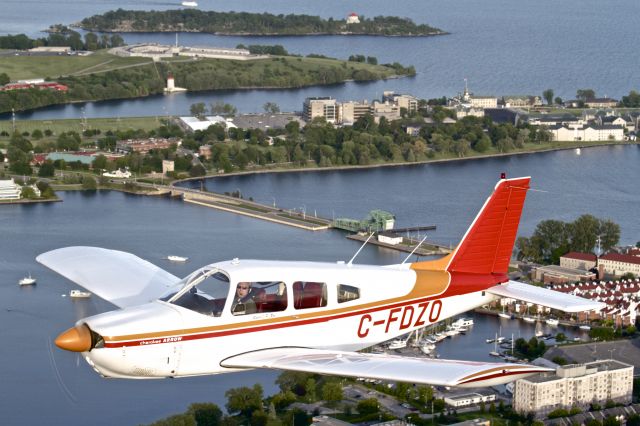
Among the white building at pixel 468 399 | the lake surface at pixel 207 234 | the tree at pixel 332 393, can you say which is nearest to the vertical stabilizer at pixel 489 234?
the lake surface at pixel 207 234

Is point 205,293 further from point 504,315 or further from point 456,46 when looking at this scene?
point 456,46

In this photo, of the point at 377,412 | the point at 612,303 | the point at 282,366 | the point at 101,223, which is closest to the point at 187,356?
the point at 282,366

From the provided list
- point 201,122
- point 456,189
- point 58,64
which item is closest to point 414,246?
point 456,189

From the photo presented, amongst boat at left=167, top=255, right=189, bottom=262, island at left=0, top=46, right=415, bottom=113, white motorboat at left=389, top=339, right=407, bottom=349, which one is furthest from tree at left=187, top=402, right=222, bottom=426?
island at left=0, top=46, right=415, bottom=113

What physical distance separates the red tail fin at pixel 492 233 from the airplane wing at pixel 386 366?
1403 millimetres

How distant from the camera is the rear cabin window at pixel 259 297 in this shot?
932 centimetres

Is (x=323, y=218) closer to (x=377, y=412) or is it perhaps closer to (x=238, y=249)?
(x=238, y=249)

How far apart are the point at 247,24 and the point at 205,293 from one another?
59917 millimetres

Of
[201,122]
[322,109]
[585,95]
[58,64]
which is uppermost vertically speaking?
[58,64]

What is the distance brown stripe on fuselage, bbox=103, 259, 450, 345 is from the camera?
9102mm

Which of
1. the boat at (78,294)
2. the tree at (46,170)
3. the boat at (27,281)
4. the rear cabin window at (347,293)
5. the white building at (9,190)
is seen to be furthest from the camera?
the tree at (46,170)

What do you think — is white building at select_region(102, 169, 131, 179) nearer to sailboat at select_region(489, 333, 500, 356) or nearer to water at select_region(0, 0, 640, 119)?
water at select_region(0, 0, 640, 119)

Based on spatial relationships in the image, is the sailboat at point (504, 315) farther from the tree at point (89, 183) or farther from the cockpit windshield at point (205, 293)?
the cockpit windshield at point (205, 293)

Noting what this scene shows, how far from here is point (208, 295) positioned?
931 cm
